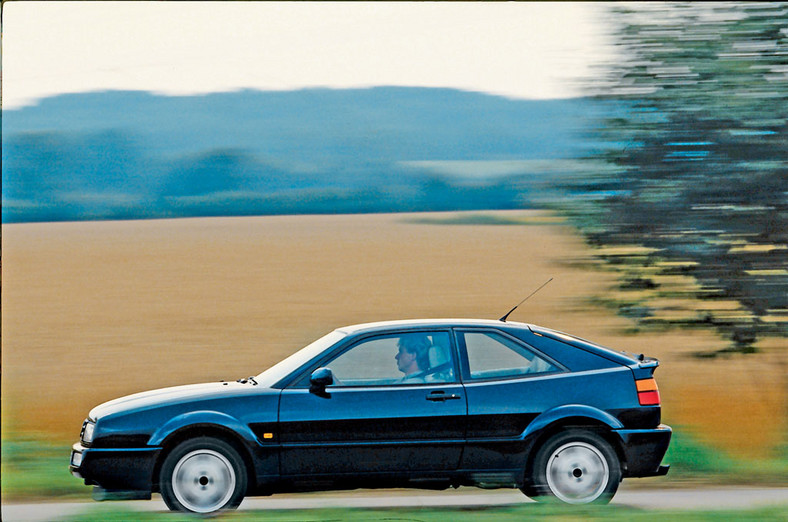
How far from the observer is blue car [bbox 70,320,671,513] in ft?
20.9

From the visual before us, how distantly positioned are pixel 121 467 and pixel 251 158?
25.3 feet

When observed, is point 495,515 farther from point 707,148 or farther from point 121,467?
point 707,148

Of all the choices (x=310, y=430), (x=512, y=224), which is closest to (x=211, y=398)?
(x=310, y=430)

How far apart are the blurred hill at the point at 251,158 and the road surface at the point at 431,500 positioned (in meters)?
5.68

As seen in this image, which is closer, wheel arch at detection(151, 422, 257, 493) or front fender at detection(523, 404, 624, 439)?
wheel arch at detection(151, 422, 257, 493)

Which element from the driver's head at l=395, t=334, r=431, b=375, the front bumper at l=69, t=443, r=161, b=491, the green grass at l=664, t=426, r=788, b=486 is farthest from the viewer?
the green grass at l=664, t=426, r=788, b=486

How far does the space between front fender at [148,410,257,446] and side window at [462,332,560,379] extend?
1545mm

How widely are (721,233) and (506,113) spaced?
14.5 feet

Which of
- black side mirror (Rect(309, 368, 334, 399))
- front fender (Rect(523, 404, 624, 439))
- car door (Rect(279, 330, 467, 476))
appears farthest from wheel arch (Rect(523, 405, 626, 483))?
black side mirror (Rect(309, 368, 334, 399))

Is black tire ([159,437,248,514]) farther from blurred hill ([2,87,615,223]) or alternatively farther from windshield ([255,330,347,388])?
blurred hill ([2,87,615,223])

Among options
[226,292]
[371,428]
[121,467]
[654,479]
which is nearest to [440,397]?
[371,428]

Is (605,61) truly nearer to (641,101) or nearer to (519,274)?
(641,101)

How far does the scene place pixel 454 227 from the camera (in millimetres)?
13406

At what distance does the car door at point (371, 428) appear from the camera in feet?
21.1
